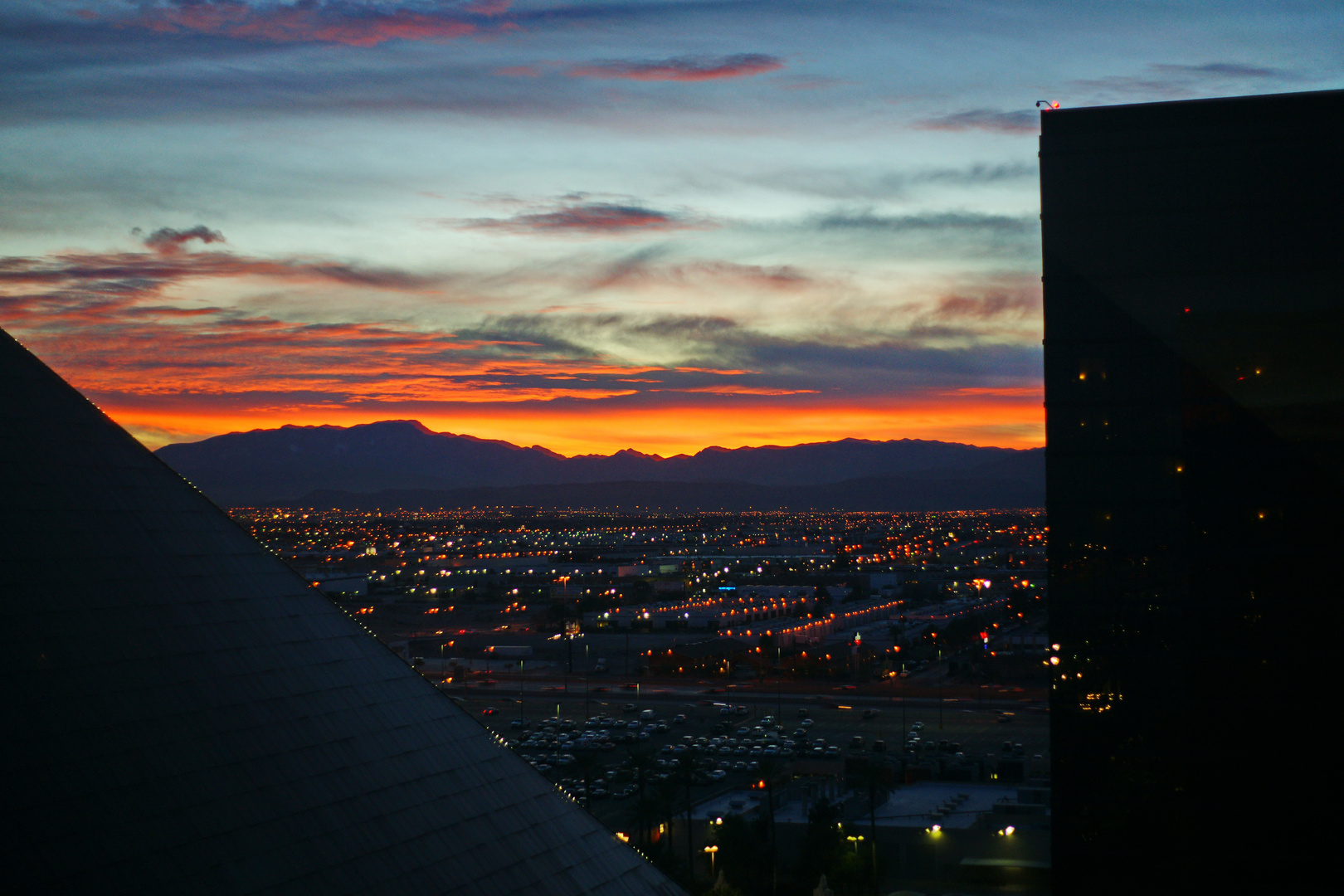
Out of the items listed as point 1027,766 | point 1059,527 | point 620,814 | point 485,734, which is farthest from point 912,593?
point 485,734

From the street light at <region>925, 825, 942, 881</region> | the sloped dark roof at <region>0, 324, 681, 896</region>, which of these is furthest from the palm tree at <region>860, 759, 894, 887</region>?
the sloped dark roof at <region>0, 324, 681, 896</region>

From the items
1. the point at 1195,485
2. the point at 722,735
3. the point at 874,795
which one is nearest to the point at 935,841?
the point at 874,795

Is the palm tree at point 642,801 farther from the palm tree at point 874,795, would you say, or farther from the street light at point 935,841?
the street light at point 935,841

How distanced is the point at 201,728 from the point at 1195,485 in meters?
25.2

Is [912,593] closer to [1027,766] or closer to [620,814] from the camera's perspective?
A: [1027,766]

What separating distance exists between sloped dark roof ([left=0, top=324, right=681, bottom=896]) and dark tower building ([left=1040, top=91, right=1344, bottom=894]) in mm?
14925

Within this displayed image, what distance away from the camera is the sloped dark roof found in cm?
1465

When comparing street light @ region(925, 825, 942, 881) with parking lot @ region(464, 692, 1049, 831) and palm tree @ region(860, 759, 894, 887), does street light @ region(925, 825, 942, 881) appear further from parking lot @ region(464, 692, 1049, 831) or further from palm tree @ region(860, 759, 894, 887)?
parking lot @ region(464, 692, 1049, 831)

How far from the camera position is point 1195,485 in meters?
30.1

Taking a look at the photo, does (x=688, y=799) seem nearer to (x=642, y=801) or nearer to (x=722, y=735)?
(x=642, y=801)

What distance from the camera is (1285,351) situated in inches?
1164

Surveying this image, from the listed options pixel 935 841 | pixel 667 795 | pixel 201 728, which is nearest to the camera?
pixel 201 728

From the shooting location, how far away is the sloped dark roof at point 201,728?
1465 cm

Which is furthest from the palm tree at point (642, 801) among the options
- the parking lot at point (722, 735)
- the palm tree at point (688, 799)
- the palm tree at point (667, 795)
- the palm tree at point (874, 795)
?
the palm tree at point (874, 795)
